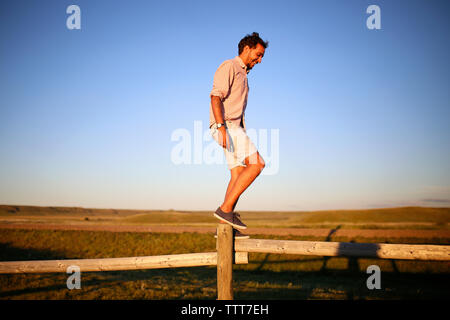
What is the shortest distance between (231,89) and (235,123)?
452mm

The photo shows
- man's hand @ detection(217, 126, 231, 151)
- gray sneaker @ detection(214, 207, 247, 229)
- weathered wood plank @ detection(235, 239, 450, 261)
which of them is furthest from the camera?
gray sneaker @ detection(214, 207, 247, 229)

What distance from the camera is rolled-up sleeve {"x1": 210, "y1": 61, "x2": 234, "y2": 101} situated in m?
3.74

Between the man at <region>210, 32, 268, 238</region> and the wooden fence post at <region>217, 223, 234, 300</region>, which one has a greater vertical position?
the man at <region>210, 32, 268, 238</region>

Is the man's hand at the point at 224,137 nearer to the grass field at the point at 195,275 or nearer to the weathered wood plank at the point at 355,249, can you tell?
the weathered wood plank at the point at 355,249

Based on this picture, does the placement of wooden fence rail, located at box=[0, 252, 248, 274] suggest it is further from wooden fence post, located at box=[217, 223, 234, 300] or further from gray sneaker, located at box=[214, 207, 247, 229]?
gray sneaker, located at box=[214, 207, 247, 229]

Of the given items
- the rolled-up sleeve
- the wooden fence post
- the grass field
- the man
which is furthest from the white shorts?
the grass field

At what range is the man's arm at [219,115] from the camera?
3592mm

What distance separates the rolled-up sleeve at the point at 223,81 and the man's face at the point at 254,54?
0.33m

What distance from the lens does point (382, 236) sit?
18.6 meters

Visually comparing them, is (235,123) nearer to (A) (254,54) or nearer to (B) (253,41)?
(A) (254,54)

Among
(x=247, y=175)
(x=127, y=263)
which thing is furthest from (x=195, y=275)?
(x=247, y=175)

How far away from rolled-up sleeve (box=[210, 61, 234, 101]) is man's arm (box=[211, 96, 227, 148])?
3.7 inches
